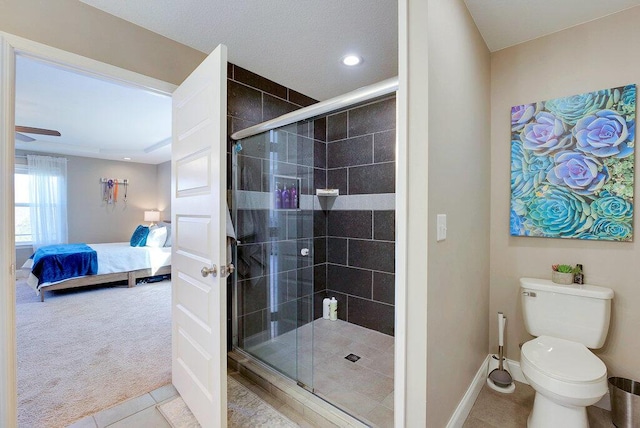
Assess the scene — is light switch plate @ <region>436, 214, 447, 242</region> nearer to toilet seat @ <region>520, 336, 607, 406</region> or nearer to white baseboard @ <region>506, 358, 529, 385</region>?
toilet seat @ <region>520, 336, 607, 406</region>

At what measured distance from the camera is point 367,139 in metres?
2.81

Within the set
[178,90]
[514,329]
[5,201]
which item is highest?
[178,90]

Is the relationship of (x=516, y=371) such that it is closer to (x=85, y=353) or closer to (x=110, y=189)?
(x=85, y=353)

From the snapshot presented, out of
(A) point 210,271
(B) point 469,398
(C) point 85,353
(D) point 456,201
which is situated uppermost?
(D) point 456,201

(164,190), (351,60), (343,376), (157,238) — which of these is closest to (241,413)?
(343,376)

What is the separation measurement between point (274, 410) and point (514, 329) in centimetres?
177

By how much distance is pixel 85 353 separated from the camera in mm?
2535

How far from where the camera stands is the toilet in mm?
1363

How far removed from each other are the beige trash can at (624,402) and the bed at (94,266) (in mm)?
5673

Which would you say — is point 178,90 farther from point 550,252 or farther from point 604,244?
point 604,244

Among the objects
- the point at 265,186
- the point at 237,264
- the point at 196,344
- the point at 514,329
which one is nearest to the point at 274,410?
the point at 196,344

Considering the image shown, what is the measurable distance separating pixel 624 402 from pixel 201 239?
8.09ft

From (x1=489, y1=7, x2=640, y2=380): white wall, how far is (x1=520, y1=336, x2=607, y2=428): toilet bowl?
15.4 inches

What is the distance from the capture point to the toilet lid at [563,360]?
4.54 feet
